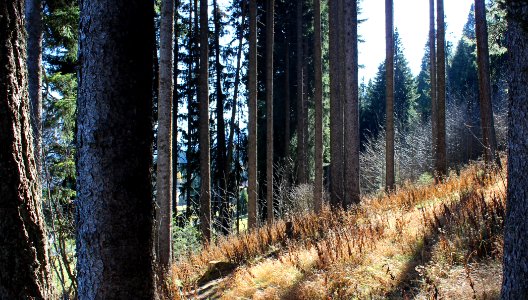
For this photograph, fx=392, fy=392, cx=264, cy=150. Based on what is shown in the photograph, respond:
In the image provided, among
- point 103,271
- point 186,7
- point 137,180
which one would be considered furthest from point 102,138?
point 186,7

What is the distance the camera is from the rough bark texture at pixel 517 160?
2.81 metres

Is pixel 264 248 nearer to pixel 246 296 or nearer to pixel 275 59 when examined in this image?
pixel 246 296

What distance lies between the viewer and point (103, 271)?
7.36ft

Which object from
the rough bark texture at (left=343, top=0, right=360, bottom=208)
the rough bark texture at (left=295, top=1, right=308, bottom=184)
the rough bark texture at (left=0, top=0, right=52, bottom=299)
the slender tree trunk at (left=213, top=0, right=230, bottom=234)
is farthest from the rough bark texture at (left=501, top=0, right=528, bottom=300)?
the slender tree trunk at (left=213, top=0, right=230, bottom=234)

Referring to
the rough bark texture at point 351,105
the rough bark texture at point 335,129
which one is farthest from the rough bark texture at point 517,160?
the rough bark texture at point 335,129

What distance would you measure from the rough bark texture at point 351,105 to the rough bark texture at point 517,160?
7658mm

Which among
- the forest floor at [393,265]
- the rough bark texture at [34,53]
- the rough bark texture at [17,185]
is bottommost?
the forest floor at [393,265]

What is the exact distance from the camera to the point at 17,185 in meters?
2.54

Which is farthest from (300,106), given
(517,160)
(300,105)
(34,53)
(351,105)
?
(517,160)

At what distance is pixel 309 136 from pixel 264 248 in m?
16.3

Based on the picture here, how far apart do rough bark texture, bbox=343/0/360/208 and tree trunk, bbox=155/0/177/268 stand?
193 inches

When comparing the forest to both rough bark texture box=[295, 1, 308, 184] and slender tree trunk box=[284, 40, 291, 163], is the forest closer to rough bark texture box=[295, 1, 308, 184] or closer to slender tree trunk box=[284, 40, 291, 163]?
rough bark texture box=[295, 1, 308, 184]

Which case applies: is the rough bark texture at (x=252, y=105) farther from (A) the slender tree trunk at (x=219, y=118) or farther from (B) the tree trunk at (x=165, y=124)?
(A) the slender tree trunk at (x=219, y=118)

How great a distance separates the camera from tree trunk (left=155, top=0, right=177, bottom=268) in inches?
316
